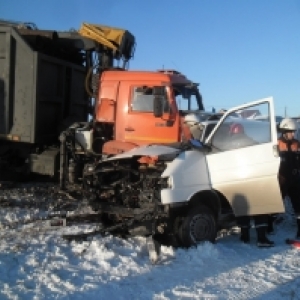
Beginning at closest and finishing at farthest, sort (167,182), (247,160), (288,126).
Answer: (167,182), (247,160), (288,126)

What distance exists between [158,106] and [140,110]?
51cm

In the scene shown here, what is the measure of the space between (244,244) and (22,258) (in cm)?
321

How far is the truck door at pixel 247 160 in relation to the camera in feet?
19.3

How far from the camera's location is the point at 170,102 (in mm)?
8227

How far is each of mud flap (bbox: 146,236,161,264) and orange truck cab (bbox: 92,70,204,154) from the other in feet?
8.65

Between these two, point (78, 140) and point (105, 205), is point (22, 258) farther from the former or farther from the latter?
point (78, 140)

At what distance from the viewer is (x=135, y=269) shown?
16.7 ft

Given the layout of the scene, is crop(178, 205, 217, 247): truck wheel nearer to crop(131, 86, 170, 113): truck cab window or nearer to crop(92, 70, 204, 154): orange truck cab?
crop(92, 70, 204, 154): orange truck cab

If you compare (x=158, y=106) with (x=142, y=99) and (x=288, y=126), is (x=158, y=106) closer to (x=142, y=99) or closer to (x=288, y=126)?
(x=142, y=99)

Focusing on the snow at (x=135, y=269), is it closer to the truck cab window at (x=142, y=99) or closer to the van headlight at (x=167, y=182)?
the van headlight at (x=167, y=182)

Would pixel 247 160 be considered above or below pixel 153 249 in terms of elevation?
above

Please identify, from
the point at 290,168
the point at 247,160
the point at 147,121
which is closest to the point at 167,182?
the point at 247,160

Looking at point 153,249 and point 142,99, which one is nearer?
point 153,249

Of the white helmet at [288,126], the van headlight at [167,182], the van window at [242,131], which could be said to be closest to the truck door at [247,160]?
the van window at [242,131]
